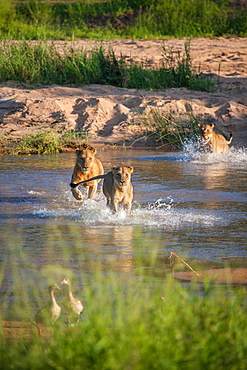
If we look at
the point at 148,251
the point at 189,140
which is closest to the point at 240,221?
the point at 148,251

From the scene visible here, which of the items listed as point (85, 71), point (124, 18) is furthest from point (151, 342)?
point (124, 18)

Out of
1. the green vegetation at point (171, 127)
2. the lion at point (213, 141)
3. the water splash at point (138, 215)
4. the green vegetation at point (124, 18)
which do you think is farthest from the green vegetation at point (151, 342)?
the green vegetation at point (124, 18)

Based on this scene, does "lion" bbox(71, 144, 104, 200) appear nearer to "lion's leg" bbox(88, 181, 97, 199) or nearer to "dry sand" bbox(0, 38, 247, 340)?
"lion's leg" bbox(88, 181, 97, 199)

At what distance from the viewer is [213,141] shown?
1361cm

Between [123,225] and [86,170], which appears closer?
[123,225]

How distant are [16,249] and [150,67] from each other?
1364 centimetres

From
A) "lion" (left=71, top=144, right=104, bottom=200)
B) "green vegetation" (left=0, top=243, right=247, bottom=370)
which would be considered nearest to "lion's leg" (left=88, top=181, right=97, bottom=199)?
"lion" (left=71, top=144, right=104, bottom=200)

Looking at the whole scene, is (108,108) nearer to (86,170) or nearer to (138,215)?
(86,170)

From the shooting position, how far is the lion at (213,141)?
13461 millimetres

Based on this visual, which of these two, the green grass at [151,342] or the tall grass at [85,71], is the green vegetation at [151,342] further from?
the tall grass at [85,71]

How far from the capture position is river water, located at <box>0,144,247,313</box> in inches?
229

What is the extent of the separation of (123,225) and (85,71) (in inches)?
442

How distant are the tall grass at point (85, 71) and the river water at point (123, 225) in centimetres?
608

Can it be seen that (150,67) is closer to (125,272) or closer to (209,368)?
(125,272)
